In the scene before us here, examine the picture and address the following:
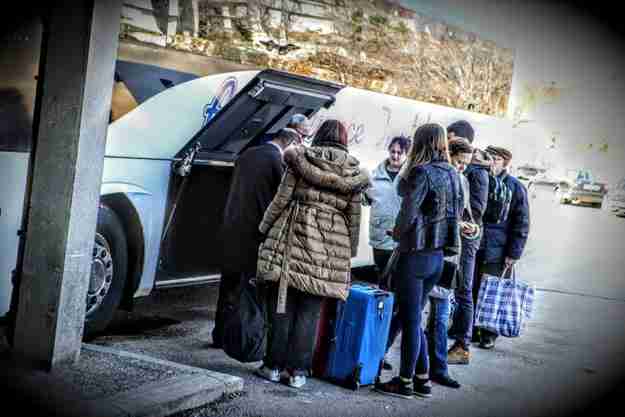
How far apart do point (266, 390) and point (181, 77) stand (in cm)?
251

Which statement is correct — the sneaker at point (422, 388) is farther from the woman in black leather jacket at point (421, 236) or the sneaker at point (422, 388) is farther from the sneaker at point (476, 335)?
the sneaker at point (476, 335)

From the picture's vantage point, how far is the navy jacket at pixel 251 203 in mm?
6355

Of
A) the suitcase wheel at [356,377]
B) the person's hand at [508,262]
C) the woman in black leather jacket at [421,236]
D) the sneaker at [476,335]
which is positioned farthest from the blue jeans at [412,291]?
the sneaker at [476,335]

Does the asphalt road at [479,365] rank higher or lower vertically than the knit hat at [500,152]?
lower

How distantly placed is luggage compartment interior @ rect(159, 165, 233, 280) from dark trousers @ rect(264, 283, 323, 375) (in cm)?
129

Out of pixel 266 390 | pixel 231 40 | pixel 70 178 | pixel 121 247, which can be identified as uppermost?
pixel 231 40

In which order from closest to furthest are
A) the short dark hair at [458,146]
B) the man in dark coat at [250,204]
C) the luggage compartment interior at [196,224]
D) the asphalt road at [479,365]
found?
the asphalt road at [479,365]
the man in dark coat at [250,204]
the short dark hair at [458,146]
the luggage compartment interior at [196,224]

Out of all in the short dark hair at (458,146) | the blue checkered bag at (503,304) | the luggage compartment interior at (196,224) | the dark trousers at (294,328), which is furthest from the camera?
the blue checkered bag at (503,304)

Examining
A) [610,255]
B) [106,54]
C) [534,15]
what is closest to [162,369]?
[106,54]

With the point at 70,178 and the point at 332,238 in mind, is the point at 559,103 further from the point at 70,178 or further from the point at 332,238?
the point at 70,178

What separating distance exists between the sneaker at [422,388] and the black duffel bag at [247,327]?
1132 mm

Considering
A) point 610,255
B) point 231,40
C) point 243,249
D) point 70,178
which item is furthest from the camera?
point 610,255

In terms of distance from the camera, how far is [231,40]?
279 inches

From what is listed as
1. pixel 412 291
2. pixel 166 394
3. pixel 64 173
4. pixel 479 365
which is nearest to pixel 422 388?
pixel 412 291
